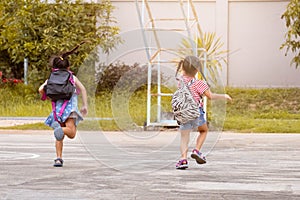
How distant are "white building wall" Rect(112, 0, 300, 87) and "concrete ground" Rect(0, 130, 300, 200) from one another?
10117 mm

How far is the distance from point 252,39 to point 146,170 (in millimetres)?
15812

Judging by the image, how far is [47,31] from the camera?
75.7 ft

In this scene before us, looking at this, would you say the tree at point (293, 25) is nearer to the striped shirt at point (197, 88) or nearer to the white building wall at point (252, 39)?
the white building wall at point (252, 39)

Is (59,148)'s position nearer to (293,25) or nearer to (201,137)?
(201,137)

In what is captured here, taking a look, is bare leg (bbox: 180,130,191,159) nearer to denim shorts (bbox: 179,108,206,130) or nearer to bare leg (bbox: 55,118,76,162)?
denim shorts (bbox: 179,108,206,130)

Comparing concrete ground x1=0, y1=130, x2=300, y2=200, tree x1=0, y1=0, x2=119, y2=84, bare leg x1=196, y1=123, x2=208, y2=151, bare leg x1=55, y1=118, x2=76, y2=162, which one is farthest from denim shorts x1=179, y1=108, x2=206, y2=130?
tree x1=0, y1=0, x2=119, y2=84

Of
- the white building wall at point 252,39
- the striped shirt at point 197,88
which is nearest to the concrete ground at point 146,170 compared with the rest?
the striped shirt at point 197,88

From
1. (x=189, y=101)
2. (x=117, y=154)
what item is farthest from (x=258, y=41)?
(x=189, y=101)

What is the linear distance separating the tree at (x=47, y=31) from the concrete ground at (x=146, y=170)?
7.96 metres

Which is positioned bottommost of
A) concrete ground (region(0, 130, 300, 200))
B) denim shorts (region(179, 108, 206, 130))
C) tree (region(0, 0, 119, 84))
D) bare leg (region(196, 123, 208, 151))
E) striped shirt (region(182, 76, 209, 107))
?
concrete ground (region(0, 130, 300, 200))

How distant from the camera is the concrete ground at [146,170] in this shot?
824 cm

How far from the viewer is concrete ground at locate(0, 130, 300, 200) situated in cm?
824

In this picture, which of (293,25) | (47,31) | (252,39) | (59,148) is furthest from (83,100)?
(252,39)

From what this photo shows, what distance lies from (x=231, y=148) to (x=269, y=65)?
12.1 metres
